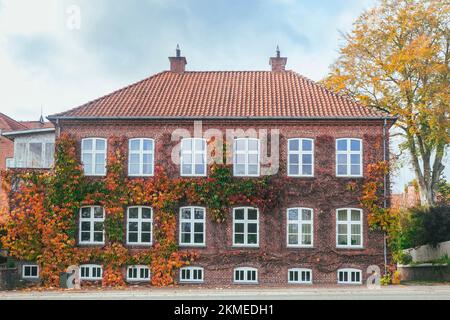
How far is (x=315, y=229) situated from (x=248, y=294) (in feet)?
21.2

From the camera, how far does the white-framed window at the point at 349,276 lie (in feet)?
100

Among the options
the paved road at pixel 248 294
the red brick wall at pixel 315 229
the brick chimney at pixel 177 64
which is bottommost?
the paved road at pixel 248 294

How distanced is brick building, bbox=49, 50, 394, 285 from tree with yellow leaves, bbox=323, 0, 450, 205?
7.49m

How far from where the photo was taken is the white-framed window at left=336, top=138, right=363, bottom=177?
102 ft

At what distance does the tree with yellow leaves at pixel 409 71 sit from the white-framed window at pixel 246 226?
36.8 ft

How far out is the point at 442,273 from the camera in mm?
33594

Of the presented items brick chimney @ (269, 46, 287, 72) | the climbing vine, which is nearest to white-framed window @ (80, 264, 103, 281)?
the climbing vine

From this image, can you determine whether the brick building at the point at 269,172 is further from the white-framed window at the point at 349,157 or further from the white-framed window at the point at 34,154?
the white-framed window at the point at 34,154

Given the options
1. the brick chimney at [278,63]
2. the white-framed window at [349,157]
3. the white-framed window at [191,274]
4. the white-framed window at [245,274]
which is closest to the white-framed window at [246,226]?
the white-framed window at [245,274]

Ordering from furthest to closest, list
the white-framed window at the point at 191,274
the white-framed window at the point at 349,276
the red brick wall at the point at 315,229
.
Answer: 1. the white-framed window at the point at 191,274
2. the red brick wall at the point at 315,229
3. the white-framed window at the point at 349,276

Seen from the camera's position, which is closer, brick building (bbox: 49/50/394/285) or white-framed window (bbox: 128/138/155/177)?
brick building (bbox: 49/50/394/285)

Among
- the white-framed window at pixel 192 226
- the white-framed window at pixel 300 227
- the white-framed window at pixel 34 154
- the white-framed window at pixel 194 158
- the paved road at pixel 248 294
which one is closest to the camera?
the paved road at pixel 248 294

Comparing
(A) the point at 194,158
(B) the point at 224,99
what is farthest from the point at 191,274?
(B) the point at 224,99

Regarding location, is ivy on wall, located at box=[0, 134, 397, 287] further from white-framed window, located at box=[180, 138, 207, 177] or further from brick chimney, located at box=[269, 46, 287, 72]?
brick chimney, located at box=[269, 46, 287, 72]
